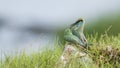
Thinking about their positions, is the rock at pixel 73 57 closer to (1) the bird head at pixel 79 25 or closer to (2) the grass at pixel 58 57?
(2) the grass at pixel 58 57

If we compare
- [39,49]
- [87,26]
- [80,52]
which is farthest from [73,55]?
[87,26]

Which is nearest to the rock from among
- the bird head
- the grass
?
the grass

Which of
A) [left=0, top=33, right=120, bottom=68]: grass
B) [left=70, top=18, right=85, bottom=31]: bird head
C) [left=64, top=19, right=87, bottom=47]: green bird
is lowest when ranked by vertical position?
[left=0, top=33, right=120, bottom=68]: grass

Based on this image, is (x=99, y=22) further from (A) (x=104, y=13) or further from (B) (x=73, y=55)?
(B) (x=73, y=55)

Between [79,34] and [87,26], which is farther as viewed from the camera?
[87,26]

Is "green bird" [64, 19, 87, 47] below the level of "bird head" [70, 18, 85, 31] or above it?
below

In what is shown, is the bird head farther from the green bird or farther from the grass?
the grass

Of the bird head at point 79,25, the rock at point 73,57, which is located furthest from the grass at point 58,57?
the bird head at point 79,25
